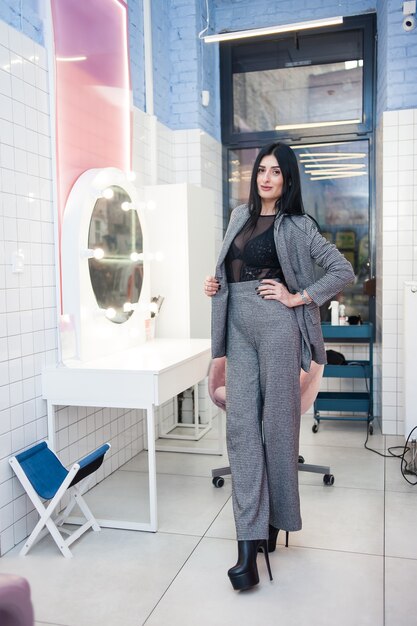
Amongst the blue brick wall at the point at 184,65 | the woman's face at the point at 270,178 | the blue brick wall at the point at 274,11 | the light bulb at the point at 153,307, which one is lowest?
the light bulb at the point at 153,307

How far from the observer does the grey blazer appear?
246 cm

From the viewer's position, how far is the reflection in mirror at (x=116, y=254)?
10.7 feet

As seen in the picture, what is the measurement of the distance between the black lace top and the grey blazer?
30 mm

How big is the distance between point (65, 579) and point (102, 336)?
4.04 feet

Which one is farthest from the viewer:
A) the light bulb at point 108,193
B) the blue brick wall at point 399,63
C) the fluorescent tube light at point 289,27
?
the blue brick wall at point 399,63

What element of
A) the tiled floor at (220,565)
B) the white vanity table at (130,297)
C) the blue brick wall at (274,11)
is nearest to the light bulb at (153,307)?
the white vanity table at (130,297)

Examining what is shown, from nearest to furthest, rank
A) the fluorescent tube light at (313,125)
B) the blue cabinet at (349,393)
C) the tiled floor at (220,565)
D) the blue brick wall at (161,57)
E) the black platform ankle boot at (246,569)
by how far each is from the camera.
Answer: the tiled floor at (220,565) → the black platform ankle boot at (246,569) → the blue brick wall at (161,57) → the blue cabinet at (349,393) → the fluorescent tube light at (313,125)

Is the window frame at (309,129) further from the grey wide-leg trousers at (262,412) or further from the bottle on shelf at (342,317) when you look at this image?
the grey wide-leg trousers at (262,412)

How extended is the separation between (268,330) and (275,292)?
15 cm

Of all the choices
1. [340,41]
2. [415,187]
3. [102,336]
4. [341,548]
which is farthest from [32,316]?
[340,41]

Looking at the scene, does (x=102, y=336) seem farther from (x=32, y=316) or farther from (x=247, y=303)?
(x=247, y=303)

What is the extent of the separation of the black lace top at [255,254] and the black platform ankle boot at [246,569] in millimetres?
997

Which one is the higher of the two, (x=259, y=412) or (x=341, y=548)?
(x=259, y=412)

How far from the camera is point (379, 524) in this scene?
295cm
